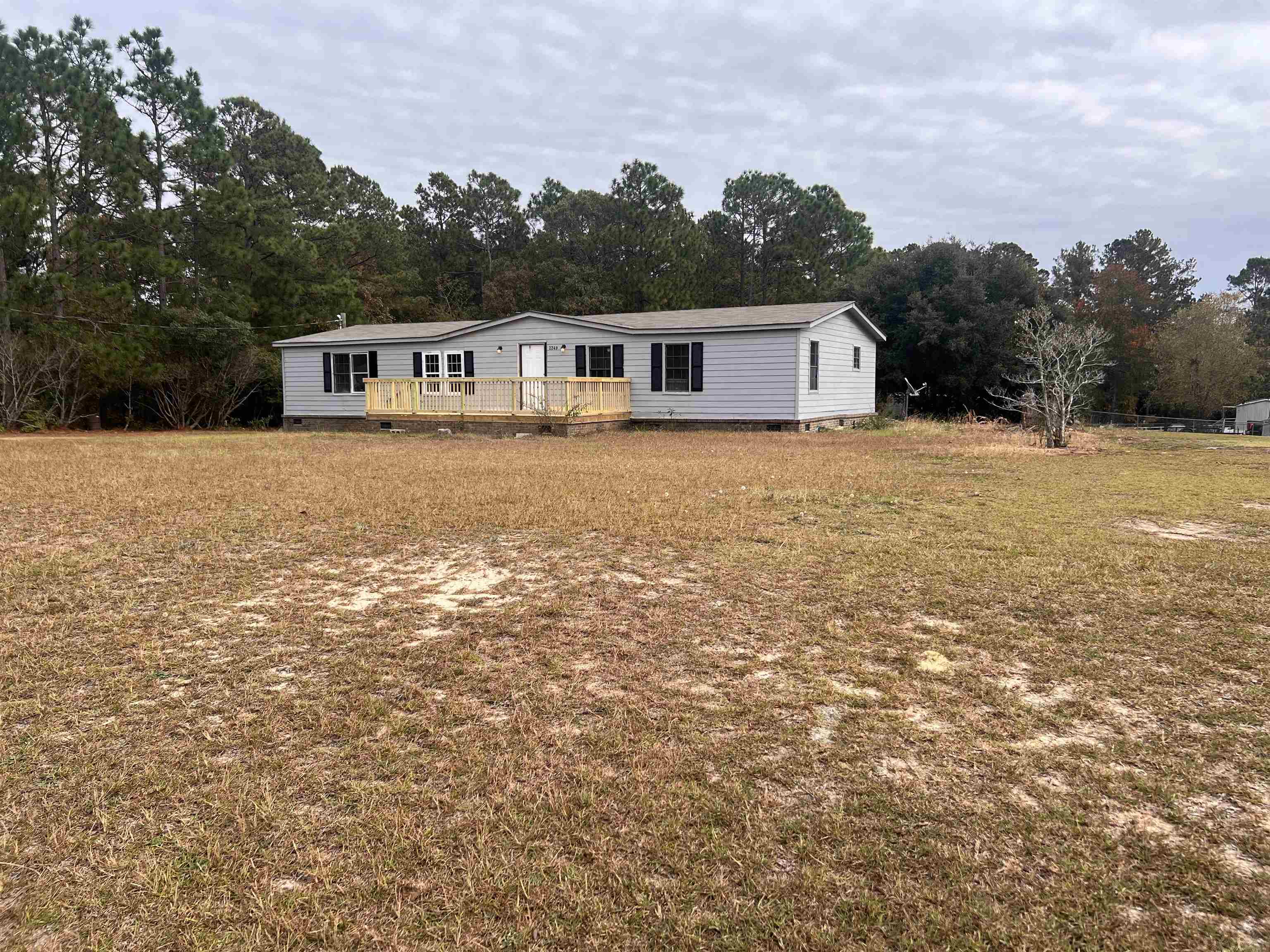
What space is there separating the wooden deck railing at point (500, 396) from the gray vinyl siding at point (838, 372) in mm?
4732

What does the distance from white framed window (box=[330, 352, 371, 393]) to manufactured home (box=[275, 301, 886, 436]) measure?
34mm

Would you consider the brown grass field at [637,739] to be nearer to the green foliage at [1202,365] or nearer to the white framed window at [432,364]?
the white framed window at [432,364]

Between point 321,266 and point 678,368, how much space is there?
2061 cm

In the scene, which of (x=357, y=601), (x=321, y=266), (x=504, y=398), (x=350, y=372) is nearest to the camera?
(x=357, y=601)

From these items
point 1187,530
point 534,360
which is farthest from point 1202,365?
point 1187,530

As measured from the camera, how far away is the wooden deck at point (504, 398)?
18.7 m

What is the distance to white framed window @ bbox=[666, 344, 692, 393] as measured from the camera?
1992 centimetres

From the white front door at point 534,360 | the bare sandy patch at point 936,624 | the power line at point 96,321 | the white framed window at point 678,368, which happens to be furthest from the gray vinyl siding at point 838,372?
the power line at point 96,321

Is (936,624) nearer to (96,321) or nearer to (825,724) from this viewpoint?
(825,724)

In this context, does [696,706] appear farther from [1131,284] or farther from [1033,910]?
[1131,284]

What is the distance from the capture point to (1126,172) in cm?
3644

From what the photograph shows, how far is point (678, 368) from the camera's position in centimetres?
2003

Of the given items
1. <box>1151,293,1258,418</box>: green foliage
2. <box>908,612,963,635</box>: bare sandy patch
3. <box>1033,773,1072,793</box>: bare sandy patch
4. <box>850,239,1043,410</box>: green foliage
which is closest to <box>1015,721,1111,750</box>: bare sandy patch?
<box>1033,773,1072,793</box>: bare sandy patch

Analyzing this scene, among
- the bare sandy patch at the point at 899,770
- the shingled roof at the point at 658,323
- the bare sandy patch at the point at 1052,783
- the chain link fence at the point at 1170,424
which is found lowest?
the bare sandy patch at the point at 1052,783
